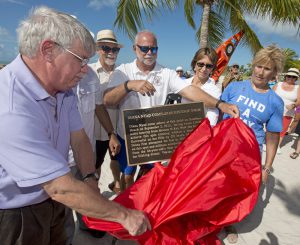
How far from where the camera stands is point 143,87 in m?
2.25

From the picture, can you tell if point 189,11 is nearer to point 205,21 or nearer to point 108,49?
point 205,21

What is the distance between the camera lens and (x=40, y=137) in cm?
114

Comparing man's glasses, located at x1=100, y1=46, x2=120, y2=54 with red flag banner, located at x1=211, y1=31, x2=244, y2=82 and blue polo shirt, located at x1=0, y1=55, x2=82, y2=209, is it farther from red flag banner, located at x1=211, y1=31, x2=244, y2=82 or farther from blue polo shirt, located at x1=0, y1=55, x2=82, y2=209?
red flag banner, located at x1=211, y1=31, x2=244, y2=82

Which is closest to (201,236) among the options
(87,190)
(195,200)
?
(195,200)

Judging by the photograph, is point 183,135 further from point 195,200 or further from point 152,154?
→ point 195,200

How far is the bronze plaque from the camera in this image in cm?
238

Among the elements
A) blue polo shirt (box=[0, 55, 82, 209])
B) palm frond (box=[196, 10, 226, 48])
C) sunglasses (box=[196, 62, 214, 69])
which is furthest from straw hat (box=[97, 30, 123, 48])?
palm frond (box=[196, 10, 226, 48])

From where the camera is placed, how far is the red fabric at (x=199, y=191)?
1.61 m

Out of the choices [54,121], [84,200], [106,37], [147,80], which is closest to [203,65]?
[147,80]

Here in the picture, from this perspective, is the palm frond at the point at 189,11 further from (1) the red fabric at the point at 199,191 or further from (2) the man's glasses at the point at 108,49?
(1) the red fabric at the point at 199,191

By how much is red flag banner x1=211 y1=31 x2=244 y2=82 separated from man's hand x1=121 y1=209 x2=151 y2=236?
7.21 m

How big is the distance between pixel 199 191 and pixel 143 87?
1.04 m

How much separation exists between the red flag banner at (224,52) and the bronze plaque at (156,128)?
597 cm

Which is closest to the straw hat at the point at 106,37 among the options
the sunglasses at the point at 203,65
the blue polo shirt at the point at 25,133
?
the sunglasses at the point at 203,65
